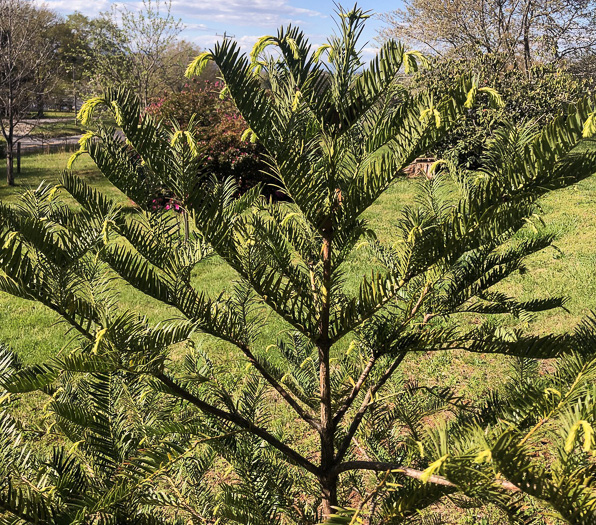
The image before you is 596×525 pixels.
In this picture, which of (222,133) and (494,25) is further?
(494,25)

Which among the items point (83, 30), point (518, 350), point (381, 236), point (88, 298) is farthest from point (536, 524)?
point (83, 30)

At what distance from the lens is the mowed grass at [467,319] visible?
213 inches

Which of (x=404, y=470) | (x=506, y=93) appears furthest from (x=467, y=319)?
(x=506, y=93)

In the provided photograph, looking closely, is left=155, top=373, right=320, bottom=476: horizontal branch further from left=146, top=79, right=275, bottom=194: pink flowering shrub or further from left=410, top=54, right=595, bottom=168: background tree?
left=410, top=54, right=595, bottom=168: background tree

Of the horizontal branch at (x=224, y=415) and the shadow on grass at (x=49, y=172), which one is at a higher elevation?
the horizontal branch at (x=224, y=415)

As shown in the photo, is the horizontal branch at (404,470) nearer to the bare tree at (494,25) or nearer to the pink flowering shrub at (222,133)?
the pink flowering shrub at (222,133)

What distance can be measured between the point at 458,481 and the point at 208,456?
1.22 meters

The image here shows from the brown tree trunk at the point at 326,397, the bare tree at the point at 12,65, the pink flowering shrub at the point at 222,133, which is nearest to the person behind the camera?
the brown tree trunk at the point at 326,397

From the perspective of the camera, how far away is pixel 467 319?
641 cm

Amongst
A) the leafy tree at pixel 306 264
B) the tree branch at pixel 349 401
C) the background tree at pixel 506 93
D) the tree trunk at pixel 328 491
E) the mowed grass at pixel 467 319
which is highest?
the background tree at pixel 506 93

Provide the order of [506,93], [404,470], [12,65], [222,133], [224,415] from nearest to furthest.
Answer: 1. [404,470]
2. [224,415]
3. [222,133]
4. [506,93]
5. [12,65]

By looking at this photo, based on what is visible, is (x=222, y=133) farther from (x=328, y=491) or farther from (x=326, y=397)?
(x=328, y=491)

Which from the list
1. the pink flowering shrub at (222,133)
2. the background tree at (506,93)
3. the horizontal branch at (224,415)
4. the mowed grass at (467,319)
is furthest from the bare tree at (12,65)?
the horizontal branch at (224,415)

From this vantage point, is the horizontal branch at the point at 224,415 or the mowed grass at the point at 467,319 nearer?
the horizontal branch at the point at 224,415
